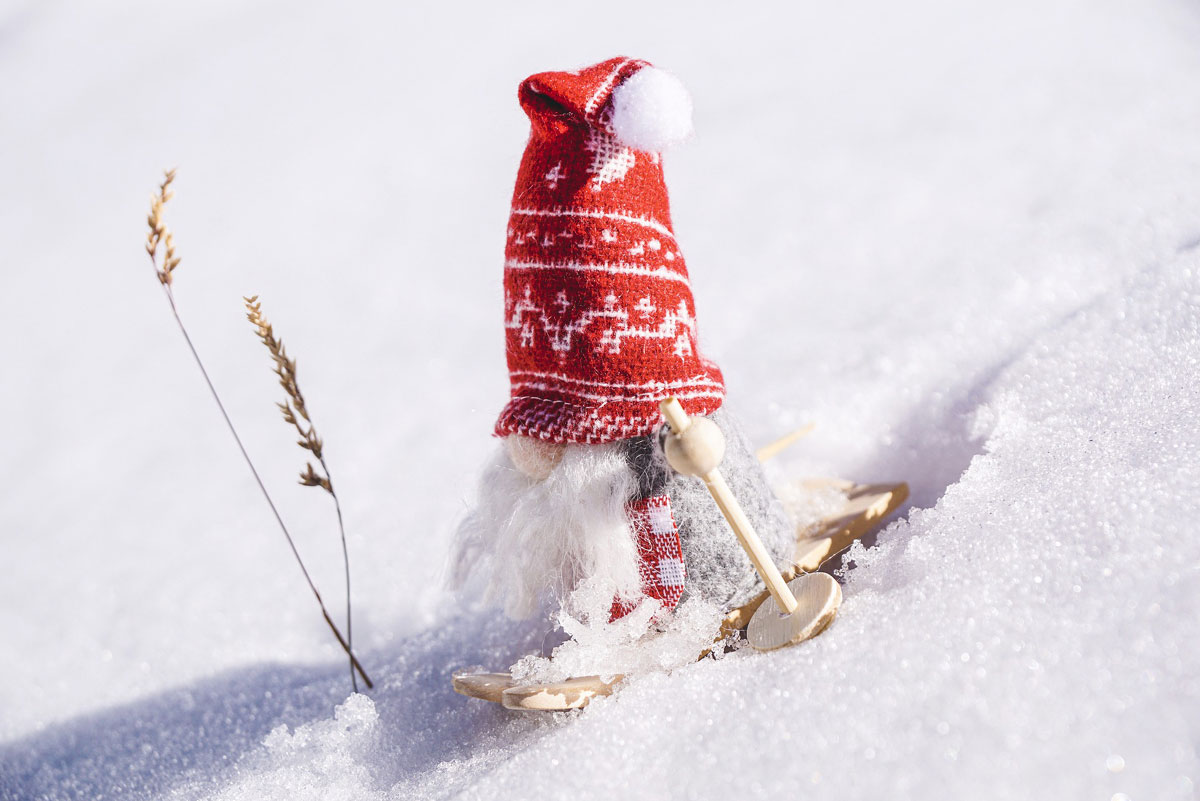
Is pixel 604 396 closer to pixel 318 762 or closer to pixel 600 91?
pixel 600 91

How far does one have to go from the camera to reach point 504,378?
1.65 metres

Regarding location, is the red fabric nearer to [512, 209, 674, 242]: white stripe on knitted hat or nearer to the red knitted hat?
the red knitted hat

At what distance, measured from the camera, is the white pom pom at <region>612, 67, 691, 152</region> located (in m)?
0.84

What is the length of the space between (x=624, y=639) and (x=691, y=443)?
11.1 inches

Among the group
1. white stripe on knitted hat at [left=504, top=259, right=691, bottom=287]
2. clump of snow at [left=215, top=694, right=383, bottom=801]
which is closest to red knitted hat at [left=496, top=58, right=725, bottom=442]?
white stripe on knitted hat at [left=504, top=259, right=691, bottom=287]

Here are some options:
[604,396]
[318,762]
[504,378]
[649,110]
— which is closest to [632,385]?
[604,396]

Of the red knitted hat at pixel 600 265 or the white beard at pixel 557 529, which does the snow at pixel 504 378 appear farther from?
the red knitted hat at pixel 600 265

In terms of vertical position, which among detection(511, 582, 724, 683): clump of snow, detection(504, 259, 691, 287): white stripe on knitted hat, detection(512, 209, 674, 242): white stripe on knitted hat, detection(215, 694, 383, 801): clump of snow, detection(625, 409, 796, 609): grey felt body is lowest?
detection(215, 694, 383, 801): clump of snow

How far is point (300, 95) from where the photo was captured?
2.11 metres

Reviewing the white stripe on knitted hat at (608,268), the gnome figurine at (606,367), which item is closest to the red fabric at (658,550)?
the gnome figurine at (606,367)

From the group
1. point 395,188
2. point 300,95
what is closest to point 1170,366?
point 395,188

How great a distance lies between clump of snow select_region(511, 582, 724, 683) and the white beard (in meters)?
0.02

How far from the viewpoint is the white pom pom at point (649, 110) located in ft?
2.76

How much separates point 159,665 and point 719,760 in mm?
948
